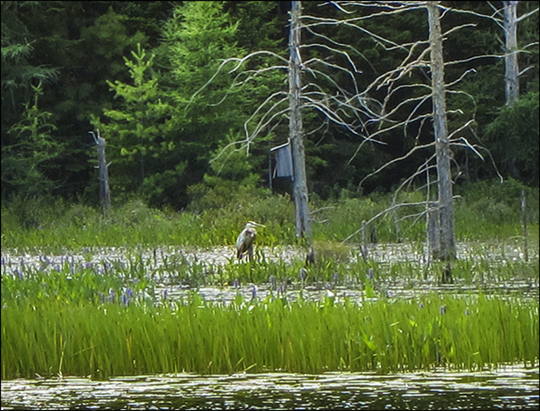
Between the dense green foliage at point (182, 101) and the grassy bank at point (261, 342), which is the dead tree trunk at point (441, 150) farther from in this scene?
the dense green foliage at point (182, 101)

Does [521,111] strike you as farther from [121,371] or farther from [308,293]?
[121,371]

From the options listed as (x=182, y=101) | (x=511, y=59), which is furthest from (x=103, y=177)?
(x=511, y=59)

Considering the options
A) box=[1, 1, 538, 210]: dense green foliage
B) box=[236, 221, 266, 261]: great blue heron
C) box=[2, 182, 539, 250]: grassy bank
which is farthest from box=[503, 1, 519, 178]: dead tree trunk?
box=[236, 221, 266, 261]: great blue heron

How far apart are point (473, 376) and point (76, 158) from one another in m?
25.9

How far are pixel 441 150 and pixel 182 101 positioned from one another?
12522 mm

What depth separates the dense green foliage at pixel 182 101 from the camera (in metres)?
28.4

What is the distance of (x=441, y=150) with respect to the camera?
15648mm

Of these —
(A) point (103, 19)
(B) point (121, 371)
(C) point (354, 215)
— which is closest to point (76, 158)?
(A) point (103, 19)

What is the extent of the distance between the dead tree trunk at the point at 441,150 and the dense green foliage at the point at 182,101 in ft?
36.1

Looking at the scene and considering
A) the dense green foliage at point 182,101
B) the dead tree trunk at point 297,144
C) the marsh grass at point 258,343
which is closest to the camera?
the marsh grass at point 258,343

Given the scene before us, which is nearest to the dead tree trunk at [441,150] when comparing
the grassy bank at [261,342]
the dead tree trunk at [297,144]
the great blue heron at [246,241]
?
the dead tree trunk at [297,144]

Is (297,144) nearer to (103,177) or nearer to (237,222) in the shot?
(237,222)

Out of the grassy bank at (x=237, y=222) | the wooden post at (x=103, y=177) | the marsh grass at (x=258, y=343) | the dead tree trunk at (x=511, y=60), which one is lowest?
the marsh grass at (x=258, y=343)

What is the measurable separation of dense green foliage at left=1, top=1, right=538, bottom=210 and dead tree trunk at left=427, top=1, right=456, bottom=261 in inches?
433
